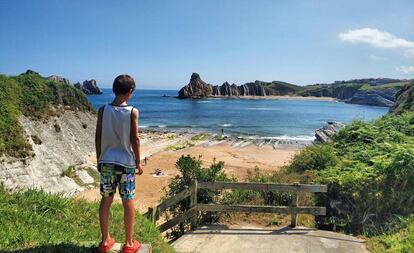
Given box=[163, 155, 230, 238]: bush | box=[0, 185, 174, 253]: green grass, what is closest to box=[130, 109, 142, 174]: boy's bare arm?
box=[0, 185, 174, 253]: green grass

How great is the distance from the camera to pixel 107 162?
4.56 metres

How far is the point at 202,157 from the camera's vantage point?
32.7 m

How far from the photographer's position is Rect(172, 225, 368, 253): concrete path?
24.4 ft


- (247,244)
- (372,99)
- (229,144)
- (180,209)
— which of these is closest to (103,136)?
(247,244)

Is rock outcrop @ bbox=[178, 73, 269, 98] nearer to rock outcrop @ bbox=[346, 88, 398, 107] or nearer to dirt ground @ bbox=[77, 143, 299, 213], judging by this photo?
rock outcrop @ bbox=[346, 88, 398, 107]

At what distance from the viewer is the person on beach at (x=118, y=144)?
14.8ft

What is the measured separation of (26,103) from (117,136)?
17138 millimetres

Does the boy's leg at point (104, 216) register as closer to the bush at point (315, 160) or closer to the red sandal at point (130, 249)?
the red sandal at point (130, 249)

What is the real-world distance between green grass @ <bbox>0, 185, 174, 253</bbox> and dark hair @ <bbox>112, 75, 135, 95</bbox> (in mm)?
2042

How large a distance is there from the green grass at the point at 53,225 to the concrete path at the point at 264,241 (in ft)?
4.11

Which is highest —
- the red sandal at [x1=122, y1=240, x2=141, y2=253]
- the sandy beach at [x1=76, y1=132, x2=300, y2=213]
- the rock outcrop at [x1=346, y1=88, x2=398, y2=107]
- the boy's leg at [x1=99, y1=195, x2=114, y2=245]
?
the boy's leg at [x1=99, y1=195, x2=114, y2=245]

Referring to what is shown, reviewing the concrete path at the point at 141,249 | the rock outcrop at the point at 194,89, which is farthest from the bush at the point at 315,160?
the rock outcrop at the point at 194,89

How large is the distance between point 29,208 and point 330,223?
661 cm

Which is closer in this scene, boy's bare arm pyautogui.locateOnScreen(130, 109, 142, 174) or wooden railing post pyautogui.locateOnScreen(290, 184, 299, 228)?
boy's bare arm pyautogui.locateOnScreen(130, 109, 142, 174)
